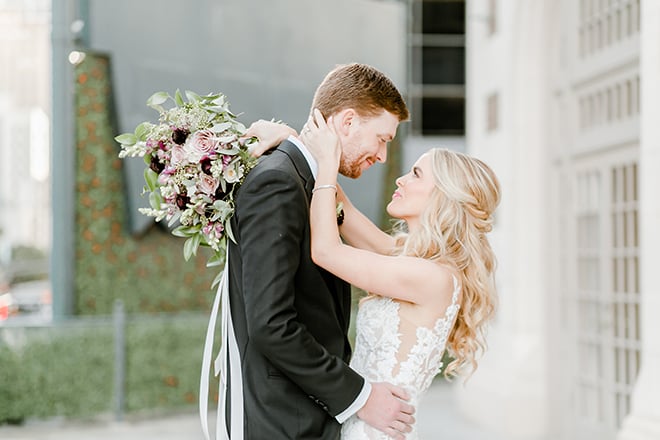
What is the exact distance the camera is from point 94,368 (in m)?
7.91

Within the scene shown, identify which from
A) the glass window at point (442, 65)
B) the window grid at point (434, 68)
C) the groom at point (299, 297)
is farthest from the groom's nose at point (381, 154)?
the glass window at point (442, 65)

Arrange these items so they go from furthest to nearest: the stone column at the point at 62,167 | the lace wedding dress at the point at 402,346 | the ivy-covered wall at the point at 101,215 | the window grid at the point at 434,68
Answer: the window grid at the point at 434,68 → the ivy-covered wall at the point at 101,215 → the stone column at the point at 62,167 → the lace wedding dress at the point at 402,346

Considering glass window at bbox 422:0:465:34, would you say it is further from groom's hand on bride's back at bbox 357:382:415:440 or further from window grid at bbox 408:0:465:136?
groom's hand on bride's back at bbox 357:382:415:440

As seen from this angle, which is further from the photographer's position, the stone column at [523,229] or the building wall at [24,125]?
the building wall at [24,125]

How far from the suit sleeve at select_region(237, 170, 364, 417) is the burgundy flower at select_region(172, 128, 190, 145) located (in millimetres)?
330

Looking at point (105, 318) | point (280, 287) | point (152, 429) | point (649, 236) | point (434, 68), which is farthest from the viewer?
point (434, 68)

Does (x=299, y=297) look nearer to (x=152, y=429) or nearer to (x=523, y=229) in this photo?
(x=523, y=229)

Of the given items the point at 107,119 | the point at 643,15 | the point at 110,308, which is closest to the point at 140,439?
the point at 110,308

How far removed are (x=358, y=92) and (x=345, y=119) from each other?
0.28 ft

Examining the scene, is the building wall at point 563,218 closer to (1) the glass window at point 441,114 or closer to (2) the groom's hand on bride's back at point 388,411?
(2) the groom's hand on bride's back at point 388,411

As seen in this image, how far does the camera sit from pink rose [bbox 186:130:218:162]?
8.07ft

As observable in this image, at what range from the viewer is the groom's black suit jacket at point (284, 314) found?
7.30ft

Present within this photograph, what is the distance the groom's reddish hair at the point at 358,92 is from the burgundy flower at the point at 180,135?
1.37 feet

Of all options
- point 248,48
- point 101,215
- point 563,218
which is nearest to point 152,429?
point 101,215
